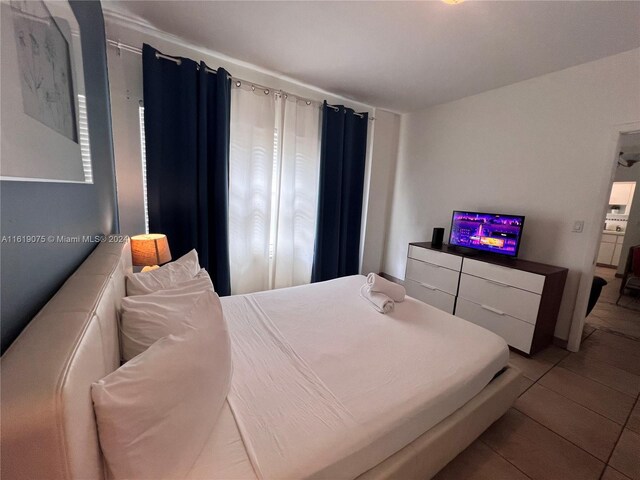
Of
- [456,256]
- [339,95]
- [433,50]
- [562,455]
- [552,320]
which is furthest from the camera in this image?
[339,95]

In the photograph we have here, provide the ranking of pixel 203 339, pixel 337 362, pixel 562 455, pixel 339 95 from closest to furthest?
pixel 203 339 → pixel 337 362 → pixel 562 455 → pixel 339 95

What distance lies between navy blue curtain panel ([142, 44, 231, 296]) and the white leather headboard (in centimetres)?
180

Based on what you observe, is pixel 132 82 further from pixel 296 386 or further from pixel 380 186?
pixel 380 186

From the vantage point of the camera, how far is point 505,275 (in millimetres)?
2432

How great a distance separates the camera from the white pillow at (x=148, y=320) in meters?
1.01

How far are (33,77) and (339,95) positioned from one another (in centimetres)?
315

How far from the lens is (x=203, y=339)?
953 mm

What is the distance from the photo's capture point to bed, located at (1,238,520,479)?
48 cm

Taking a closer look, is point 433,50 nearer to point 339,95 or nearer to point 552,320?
point 339,95

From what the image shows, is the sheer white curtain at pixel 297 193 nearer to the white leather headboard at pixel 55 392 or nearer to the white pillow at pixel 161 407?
the white pillow at pixel 161 407

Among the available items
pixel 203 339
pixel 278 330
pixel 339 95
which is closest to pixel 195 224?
pixel 278 330

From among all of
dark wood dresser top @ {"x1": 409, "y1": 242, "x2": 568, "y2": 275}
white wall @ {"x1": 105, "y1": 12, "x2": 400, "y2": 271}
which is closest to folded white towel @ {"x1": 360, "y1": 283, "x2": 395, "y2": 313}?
dark wood dresser top @ {"x1": 409, "y1": 242, "x2": 568, "y2": 275}

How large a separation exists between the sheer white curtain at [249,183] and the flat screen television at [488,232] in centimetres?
220

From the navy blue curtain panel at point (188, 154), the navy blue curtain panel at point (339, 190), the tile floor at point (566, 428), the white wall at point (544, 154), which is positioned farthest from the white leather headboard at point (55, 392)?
the white wall at point (544, 154)
